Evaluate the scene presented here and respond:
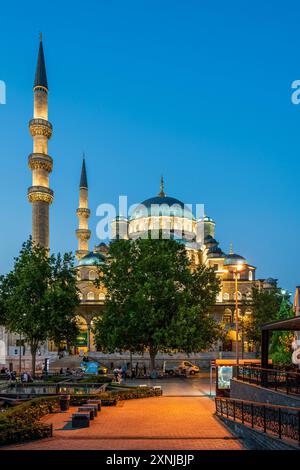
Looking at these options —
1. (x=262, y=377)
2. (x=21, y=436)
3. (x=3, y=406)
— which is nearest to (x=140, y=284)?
(x=3, y=406)

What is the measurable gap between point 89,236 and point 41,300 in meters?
55.8

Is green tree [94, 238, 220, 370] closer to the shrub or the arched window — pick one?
the shrub

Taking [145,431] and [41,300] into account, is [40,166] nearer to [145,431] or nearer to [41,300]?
[41,300]

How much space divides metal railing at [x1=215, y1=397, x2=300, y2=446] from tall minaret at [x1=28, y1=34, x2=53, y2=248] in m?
47.8

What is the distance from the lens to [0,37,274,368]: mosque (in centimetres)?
6412

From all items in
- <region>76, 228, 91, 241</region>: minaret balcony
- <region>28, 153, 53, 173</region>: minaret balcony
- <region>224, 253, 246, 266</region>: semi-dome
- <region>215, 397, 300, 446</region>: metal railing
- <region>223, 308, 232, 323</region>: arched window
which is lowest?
<region>223, 308, 232, 323</region>: arched window

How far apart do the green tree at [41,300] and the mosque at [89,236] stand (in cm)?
410

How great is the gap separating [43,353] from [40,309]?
2071 centimetres

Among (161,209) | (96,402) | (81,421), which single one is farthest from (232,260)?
(81,421)

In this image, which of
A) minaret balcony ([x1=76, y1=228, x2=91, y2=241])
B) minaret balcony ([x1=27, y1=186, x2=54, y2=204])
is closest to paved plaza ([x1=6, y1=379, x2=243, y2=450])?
minaret balcony ([x1=27, y1=186, x2=54, y2=204])

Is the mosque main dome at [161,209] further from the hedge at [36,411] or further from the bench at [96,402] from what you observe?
the bench at [96,402]

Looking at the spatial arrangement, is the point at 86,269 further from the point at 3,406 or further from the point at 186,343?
the point at 3,406

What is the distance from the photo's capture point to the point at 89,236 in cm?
9669
